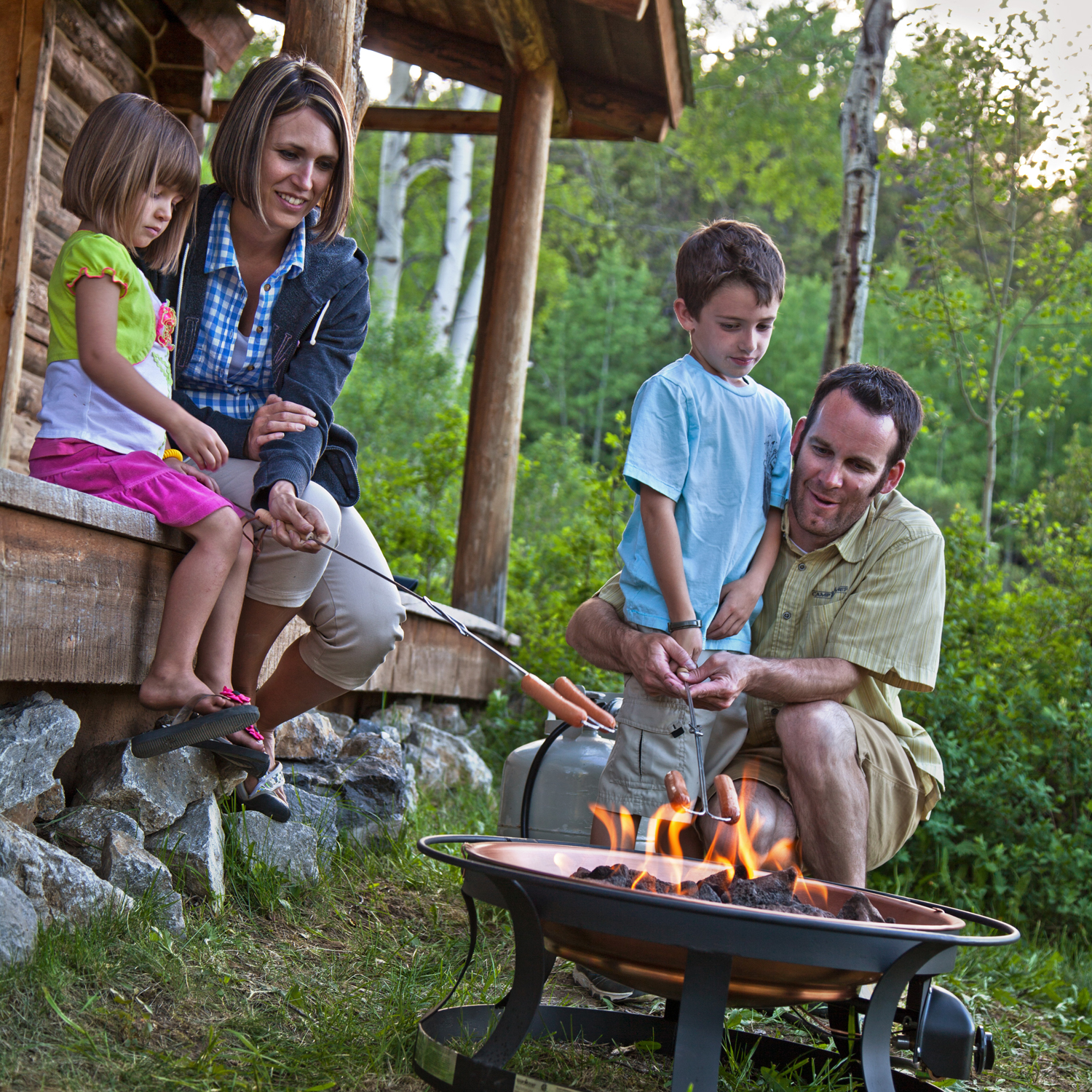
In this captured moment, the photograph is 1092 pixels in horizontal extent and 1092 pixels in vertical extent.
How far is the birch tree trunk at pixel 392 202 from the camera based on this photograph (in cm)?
1456

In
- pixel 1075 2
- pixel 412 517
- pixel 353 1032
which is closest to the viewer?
pixel 353 1032

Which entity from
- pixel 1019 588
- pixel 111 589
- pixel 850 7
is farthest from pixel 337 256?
pixel 850 7

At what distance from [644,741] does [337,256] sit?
144 cm

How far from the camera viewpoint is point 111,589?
2389 millimetres

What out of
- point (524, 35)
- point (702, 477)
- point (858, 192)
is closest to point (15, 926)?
point (702, 477)

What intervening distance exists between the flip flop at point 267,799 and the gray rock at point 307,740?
0.42m

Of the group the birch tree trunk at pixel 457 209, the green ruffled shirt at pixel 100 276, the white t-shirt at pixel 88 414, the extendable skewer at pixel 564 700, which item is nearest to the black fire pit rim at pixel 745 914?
the extendable skewer at pixel 564 700

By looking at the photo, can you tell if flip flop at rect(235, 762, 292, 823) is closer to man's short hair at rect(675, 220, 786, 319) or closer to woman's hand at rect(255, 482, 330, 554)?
woman's hand at rect(255, 482, 330, 554)

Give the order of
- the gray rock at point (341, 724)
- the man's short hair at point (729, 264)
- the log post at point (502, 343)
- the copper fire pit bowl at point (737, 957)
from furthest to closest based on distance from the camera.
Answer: the log post at point (502, 343)
the gray rock at point (341, 724)
the man's short hair at point (729, 264)
the copper fire pit bowl at point (737, 957)

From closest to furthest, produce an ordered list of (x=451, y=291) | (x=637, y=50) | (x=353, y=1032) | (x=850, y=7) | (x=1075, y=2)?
(x=353, y=1032) < (x=637, y=50) < (x=1075, y=2) < (x=850, y=7) < (x=451, y=291)

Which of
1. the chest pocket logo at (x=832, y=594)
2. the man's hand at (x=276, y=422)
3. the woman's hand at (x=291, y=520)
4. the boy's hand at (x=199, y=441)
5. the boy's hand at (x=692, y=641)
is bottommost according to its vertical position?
the boy's hand at (x=692, y=641)

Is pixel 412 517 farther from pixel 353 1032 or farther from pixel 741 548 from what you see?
pixel 353 1032

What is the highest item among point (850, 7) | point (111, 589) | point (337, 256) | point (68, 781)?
point (850, 7)

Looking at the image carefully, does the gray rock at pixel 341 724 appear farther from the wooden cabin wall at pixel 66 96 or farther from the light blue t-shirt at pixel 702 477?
the wooden cabin wall at pixel 66 96
